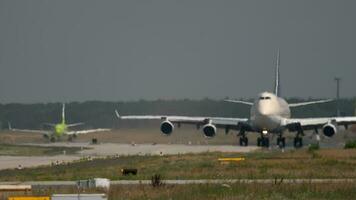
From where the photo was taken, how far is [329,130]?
301ft

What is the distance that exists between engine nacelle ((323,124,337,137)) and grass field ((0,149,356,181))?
75.4 feet

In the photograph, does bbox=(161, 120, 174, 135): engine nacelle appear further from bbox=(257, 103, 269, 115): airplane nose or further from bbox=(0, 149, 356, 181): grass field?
bbox=(0, 149, 356, 181): grass field

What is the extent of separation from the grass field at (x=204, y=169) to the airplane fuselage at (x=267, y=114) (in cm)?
2088

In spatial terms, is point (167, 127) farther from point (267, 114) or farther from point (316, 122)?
point (316, 122)

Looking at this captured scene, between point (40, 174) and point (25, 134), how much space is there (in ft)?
308

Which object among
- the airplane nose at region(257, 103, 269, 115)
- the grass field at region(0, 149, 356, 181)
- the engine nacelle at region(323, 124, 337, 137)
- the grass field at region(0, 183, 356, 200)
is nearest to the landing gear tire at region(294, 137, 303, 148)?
the engine nacelle at region(323, 124, 337, 137)

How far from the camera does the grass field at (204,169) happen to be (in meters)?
49.2

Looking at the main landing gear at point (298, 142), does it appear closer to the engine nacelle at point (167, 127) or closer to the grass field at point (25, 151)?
the engine nacelle at point (167, 127)

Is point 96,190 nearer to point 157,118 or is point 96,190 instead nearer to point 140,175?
point 140,175

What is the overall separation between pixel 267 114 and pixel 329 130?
6.94 meters

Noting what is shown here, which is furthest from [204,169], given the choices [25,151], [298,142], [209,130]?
[25,151]

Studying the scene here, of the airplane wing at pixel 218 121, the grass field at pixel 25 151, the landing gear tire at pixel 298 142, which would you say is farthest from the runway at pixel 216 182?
the airplane wing at pixel 218 121

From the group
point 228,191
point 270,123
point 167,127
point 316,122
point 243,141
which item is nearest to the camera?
point 228,191

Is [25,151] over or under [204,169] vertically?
over
